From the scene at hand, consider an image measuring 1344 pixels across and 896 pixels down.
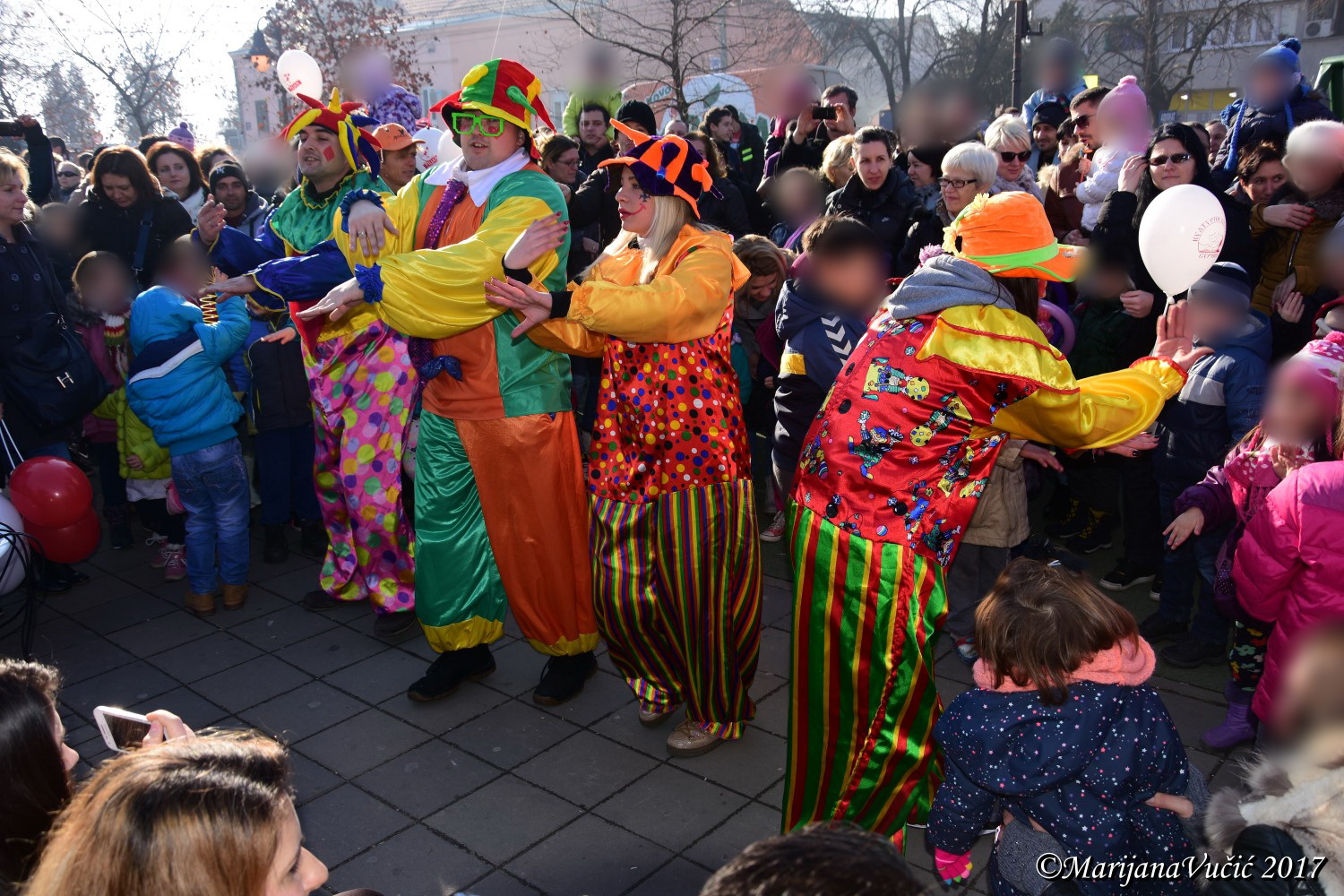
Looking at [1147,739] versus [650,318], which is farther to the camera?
[650,318]

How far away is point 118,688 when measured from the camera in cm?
439

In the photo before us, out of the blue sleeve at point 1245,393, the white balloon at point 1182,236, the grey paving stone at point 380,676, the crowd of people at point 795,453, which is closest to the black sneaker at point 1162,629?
the crowd of people at point 795,453

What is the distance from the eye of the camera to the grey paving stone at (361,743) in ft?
12.2

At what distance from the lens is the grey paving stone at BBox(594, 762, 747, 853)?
10.6 ft

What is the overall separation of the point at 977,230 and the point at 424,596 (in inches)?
98.3

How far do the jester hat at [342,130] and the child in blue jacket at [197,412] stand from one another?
3.51 ft

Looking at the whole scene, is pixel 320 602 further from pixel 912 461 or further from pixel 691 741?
pixel 912 461

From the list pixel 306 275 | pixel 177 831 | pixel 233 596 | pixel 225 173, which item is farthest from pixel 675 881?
pixel 225 173

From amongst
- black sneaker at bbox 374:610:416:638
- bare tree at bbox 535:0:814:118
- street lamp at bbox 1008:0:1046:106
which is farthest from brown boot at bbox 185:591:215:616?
street lamp at bbox 1008:0:1046:106

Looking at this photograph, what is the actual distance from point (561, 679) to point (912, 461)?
6.35ft

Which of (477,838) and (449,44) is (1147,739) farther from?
(449,44)

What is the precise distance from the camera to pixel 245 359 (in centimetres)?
580

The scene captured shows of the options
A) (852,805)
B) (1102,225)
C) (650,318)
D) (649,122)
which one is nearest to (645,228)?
(650,318)

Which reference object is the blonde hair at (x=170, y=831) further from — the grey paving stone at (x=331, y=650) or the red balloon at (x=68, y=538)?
the red balloon at (x=68, y=538)
